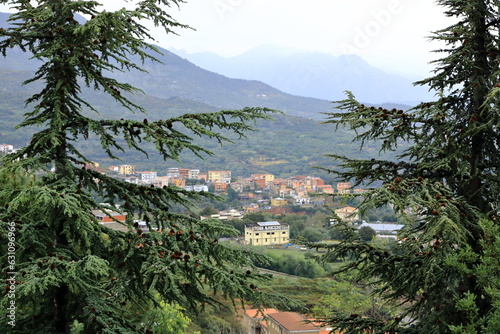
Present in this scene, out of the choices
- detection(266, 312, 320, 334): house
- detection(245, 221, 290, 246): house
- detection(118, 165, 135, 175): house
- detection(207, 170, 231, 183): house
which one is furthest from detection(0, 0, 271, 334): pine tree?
detection(207, 170, 231, 183): house

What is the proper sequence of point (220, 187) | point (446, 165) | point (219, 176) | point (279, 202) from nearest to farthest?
point (446, 165) → point (279, 202) → point (220, 187) → point (219, 176)

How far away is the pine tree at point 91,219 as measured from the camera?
3.27m

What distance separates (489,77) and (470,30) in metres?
0.73

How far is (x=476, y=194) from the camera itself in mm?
4691

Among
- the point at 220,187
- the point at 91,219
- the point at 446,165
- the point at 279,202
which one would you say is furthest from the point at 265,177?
the point at 91,219

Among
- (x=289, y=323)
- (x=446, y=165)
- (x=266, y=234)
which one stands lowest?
(x=266, y=234)

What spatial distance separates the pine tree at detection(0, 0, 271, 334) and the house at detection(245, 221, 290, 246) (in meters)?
53.8

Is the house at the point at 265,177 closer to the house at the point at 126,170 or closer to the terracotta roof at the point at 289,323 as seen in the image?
the house at the point at 126,170

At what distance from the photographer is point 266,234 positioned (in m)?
58.6

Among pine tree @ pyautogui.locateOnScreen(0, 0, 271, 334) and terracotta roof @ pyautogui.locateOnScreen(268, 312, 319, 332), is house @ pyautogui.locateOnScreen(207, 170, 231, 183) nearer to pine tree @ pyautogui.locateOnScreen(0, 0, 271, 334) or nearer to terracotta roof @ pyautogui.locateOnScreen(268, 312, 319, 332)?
terracotta roof @ pyautogui.locateOnScreen(268, 312, 319, 332)

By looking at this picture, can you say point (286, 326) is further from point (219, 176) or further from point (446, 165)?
point (219, 176)

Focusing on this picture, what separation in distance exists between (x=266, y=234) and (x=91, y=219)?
5598 cm

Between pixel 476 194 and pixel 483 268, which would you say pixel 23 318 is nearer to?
pixel 483 268

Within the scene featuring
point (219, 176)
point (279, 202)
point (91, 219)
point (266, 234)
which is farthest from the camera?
point (219, 176)
